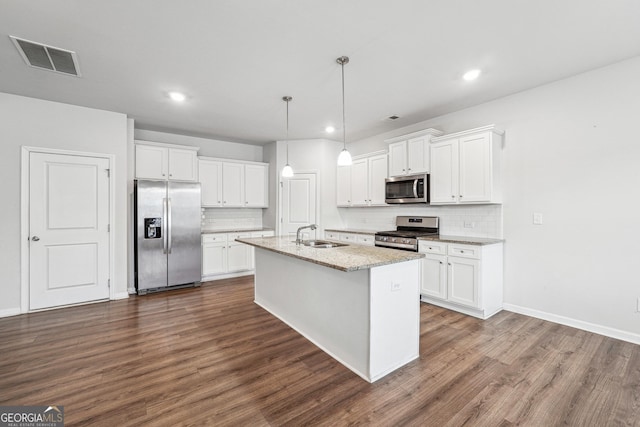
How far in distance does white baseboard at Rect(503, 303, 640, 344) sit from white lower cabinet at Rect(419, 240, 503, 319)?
220mm

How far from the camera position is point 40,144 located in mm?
3660

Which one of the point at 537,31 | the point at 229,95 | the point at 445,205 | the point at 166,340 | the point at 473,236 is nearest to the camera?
the point at 537,31

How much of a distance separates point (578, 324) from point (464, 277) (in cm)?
118

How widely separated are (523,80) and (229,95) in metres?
3.48

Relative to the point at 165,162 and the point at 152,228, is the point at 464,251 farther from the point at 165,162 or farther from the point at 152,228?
the point at 165,162

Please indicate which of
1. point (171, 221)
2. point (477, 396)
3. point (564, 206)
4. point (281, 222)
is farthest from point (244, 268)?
point (564, 206)

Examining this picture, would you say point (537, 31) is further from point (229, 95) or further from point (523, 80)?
point (229, 95)

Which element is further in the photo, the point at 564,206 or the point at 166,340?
the point at 564,206

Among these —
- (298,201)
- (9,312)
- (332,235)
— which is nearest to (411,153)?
(332,235)

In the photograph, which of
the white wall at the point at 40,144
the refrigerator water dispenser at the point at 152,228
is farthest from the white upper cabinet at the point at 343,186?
the white wall at the point at 40,144

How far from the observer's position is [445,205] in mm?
4164

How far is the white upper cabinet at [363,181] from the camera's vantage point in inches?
196

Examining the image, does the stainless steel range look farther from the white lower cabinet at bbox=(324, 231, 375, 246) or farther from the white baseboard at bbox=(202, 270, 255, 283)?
the white baseboard at bbox=(202, 270, 255, 283)

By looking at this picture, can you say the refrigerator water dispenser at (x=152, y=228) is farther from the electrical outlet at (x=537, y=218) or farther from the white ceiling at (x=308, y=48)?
the electrical outlet at (x=537, y=218)
